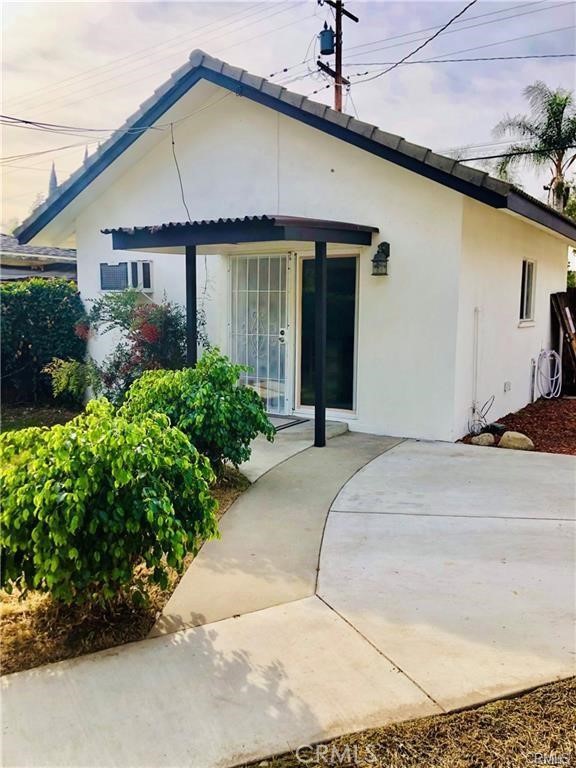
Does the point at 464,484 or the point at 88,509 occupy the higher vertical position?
the point at 88,509

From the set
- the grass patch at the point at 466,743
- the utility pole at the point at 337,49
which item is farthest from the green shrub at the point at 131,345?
the utility pole at the point at 337,49

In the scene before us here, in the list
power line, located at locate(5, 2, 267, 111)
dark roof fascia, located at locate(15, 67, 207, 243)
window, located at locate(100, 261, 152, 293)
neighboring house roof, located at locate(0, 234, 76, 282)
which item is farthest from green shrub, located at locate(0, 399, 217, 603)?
neighboring house roof, located at locate(0, 234, 76, 282)

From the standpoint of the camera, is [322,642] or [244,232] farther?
[244,232]

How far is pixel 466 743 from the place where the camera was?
8.29ft

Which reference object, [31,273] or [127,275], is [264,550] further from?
[31,273]

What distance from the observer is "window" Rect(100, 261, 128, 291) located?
34.7 ft

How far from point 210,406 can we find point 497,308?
5.49 metres

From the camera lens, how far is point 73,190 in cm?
1039

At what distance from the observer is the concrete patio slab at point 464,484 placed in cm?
536

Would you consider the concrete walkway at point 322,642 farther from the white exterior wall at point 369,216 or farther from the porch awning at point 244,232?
the porch awning at point 244,232

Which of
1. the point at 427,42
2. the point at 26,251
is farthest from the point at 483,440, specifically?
the point at 26,251

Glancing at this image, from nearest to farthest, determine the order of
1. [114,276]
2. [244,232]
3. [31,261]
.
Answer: [244,232]
[114,276]
[31,261]

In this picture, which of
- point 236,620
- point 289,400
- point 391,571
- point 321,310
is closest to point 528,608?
point 391,571

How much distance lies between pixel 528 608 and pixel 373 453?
145 inches
